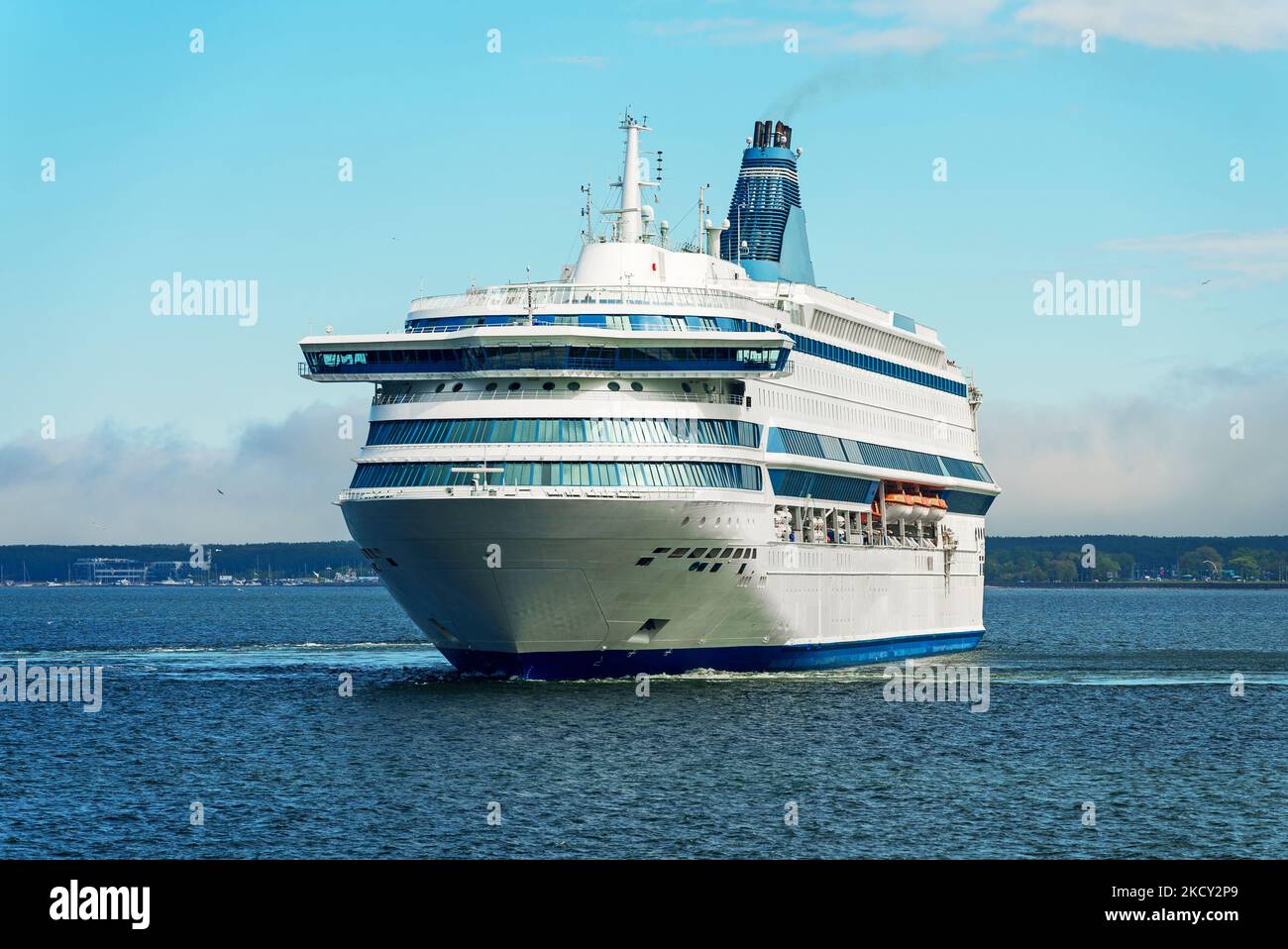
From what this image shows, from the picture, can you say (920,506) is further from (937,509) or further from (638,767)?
(638,767)

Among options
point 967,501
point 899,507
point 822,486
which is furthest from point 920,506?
point 822,486

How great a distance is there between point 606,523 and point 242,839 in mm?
21851

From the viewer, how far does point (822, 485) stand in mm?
72625

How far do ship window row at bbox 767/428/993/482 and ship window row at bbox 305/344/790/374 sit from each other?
5.68m

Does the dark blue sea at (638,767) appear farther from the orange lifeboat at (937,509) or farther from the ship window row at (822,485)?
the orange lifeboat at (937,509)

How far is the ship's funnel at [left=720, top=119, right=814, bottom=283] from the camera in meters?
83.9

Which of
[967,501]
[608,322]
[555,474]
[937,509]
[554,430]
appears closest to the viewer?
[555,474]

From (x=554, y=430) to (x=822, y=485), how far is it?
1709 centimetres

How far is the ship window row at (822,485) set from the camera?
67.9 meters

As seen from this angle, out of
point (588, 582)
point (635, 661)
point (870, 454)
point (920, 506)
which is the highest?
point (870, 454)

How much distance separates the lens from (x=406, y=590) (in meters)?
61.9
